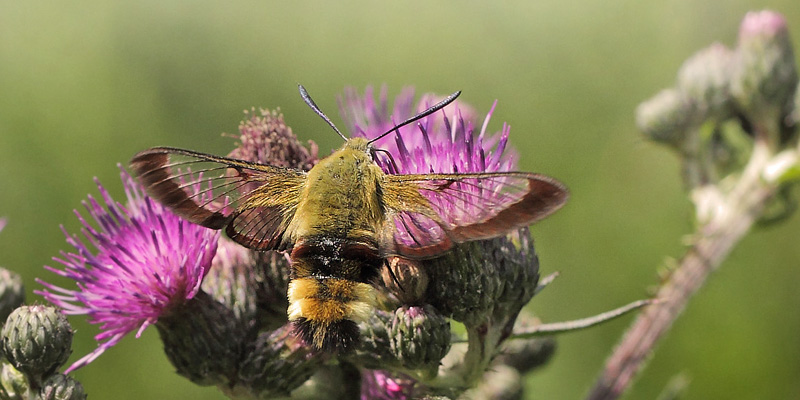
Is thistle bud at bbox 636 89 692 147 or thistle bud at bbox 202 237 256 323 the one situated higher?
thistle bud at bbox 636 89 692 147

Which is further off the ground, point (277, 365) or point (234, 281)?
point (234, 281)

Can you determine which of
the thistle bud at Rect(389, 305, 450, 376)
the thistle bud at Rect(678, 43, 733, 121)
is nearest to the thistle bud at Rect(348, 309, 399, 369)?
the thistle bud at Rect(389, 305, 450, 376)

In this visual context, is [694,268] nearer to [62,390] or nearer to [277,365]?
[277,365]

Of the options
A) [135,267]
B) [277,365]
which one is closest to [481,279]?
[277,365]

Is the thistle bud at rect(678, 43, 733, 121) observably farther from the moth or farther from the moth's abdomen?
the moth's abdomen

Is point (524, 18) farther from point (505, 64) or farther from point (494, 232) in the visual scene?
point (494, 232)

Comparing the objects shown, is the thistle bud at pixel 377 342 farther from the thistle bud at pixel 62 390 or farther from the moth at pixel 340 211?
the thistle bud at pixel 62 390

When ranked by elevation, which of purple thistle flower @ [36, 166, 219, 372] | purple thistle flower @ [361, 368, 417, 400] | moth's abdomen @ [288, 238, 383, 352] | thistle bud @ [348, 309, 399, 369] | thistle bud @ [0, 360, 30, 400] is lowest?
purple thistle flower @ [361, 368, 417, 400]

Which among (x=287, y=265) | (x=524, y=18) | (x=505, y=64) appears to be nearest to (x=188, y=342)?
(x=287, y=265)
